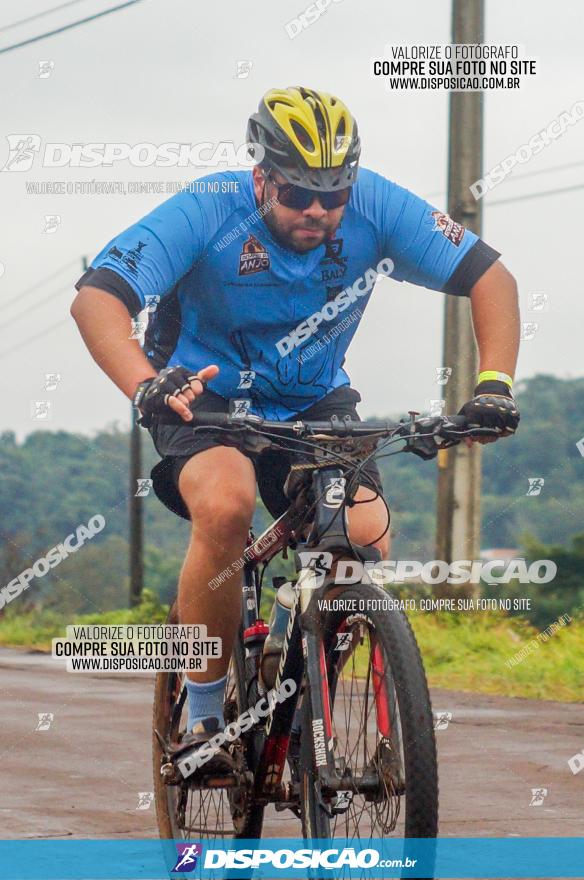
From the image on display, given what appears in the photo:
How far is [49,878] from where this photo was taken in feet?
14.4

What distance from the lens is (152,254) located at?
414cm

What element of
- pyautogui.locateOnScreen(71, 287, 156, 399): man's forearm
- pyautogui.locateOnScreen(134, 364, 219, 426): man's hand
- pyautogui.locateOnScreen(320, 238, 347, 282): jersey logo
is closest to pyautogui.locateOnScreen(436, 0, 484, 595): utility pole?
pyautogui.locateOnScreen(320, 238, 347, 282): jersey logo

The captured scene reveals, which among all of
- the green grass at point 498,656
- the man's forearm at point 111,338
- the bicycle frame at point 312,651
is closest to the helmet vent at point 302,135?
the man's forearm at point 111,338

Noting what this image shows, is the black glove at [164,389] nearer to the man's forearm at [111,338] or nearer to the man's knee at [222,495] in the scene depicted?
the man's forearm at [111,338]

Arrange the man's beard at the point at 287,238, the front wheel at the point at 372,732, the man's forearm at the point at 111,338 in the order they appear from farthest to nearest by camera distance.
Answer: the man's beard at the point at 287,238
the man's forearm at the point at 111,338
the front wheel at the point at 372,732

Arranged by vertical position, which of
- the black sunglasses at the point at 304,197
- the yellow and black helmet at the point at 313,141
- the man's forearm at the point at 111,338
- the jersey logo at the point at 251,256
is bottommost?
the man's forearm at the point at 111,338

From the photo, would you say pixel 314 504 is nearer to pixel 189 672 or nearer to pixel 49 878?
pixel 189 672

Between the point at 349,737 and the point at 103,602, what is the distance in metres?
33.1

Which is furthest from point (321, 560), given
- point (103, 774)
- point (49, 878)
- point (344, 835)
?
point (103, 774)

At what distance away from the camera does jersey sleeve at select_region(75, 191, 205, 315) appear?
4.09m

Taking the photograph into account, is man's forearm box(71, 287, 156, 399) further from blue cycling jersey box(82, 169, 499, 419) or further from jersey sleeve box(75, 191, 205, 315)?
blue cycling jersey box(82, 169, 499, 419)

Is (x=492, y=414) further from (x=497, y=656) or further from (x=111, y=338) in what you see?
(x=497, y=656)

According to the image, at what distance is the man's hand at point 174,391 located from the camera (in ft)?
11.6

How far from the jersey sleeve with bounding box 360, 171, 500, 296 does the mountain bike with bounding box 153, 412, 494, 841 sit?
2.38ft
